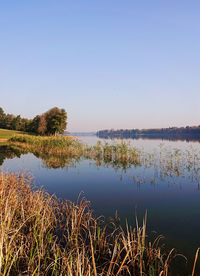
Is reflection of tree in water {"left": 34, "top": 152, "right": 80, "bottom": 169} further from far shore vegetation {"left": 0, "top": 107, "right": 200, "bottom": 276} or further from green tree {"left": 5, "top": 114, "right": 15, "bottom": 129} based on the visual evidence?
green tree {"left": 5, "top": 114, "right": 15, "bottom": 129}

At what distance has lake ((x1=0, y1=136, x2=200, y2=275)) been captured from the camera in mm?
8595

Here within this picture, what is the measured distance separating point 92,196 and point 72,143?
24.5 meters

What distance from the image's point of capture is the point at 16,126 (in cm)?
9712

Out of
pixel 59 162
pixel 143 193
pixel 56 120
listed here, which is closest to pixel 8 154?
pixel 59 162

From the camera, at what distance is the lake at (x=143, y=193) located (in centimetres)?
860

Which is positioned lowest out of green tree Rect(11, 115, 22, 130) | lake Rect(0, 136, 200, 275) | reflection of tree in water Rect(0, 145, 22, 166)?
lake Rect(0, 136, 200, 275)

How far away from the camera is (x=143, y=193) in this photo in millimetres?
13945

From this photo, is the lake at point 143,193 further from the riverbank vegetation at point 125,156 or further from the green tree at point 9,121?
the green tree at point 9,121

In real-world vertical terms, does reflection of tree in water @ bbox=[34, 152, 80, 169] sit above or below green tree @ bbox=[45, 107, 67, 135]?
below

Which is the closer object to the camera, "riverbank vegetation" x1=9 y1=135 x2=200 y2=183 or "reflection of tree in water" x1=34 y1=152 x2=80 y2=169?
"riverbank vegetation" x1=9 y1=135 x2=200 y2=183

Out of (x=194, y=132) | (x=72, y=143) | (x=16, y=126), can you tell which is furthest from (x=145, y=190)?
(x=194, y=132)

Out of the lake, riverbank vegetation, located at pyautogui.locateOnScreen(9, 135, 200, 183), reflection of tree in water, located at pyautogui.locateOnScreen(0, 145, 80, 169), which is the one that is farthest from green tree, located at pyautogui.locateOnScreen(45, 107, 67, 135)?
the lake

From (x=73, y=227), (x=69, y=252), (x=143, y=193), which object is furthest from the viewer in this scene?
(x=143, y=193)

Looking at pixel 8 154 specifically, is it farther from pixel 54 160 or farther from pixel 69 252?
pixel 69 252
